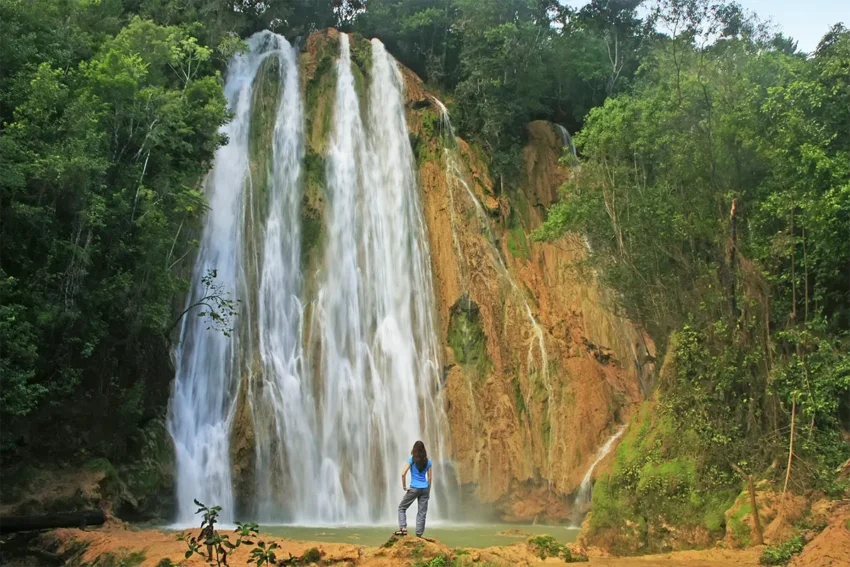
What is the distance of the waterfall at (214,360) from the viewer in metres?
17.6

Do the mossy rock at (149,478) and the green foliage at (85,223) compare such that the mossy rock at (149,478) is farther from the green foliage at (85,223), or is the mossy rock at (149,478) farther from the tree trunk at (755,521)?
the tree trunk at (755,521)

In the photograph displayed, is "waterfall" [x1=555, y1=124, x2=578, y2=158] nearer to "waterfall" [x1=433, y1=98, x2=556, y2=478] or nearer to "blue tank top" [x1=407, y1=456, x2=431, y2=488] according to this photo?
"waterfall" [x1=433, y1=98, x2=556, y2=478]

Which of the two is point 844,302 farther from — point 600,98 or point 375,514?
point 600,98

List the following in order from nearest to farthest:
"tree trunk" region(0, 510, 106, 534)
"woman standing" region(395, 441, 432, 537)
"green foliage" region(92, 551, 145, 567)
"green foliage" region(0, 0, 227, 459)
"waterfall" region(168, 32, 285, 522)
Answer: "green foliage" region(92, 551, 145, 567)
"woman standing" region(395, 441, 432, 537)
"tree trunk" region(0, 510, 106, 534)
"green foliage" region(0, 0, 227, 459)
"waterfall" region(168, 32, 285, 522)

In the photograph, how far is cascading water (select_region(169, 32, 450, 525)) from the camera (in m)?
18.5

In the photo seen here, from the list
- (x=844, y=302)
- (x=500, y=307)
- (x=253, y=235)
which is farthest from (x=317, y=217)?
(x=844, y=302)

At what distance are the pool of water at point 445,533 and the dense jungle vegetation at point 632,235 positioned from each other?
8.32 ft

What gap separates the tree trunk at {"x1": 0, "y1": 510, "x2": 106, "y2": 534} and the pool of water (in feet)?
11.2

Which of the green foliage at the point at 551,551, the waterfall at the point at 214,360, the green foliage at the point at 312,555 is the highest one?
the waterfall at the point at 214,360

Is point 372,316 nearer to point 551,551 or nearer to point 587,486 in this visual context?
point 587,486

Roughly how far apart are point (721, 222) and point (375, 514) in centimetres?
1099

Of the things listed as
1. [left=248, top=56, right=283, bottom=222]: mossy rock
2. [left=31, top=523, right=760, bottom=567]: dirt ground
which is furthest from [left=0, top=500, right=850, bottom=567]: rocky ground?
[left=248, top=56, right=283, bottom=222]: mossy rock

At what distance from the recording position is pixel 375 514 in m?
18.5

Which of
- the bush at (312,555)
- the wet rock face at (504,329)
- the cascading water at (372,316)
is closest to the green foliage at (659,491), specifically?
the wet rock face at (504,329)
